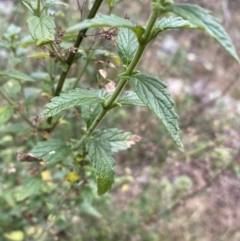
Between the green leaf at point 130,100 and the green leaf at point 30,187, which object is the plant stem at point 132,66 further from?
the green leaf at point 30,187

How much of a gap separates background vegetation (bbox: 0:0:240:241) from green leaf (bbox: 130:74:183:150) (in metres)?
0.46

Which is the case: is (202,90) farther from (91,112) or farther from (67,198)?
(91,112)

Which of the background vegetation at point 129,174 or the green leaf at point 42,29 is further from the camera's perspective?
the background vegetation at point 129,174

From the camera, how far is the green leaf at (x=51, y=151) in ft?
4.14

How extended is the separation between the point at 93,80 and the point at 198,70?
3009 millimetres

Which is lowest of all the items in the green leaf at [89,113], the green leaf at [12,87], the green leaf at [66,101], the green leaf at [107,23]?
the green leaf at [12,87]

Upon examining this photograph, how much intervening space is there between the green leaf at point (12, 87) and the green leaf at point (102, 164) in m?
0.50

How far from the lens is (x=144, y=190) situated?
2834 mm

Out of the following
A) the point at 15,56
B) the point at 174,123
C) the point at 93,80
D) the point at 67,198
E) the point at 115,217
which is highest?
the point at 174,123

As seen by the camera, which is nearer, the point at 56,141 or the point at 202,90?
the point at 56,141

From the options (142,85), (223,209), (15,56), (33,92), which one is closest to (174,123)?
(142,85)

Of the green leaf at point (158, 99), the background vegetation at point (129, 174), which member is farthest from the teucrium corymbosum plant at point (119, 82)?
the background vegetation at point (129, 174)

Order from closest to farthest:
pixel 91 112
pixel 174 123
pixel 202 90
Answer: pixel 174 123
pixel 91 112
pixel 202 90

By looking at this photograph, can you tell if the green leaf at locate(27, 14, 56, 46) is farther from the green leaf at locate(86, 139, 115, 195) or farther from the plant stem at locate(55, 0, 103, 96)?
the green leaf at locate(86, 139, 115, 195)
